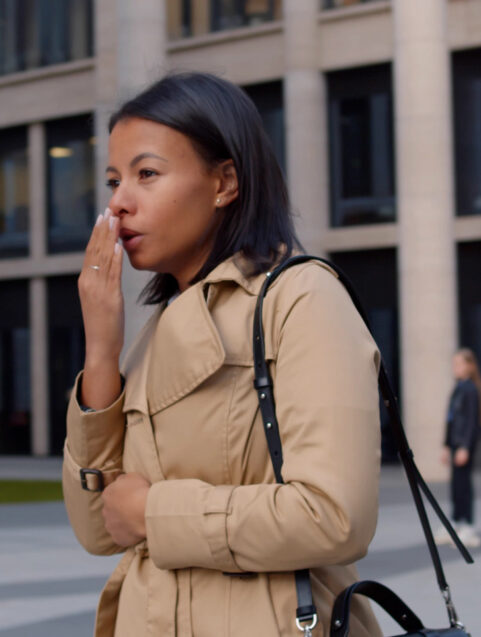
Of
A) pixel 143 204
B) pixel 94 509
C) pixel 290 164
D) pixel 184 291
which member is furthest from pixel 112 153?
pixel 290 164

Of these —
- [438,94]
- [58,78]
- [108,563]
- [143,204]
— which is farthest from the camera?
[58,78]

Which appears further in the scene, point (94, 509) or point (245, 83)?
point (245, 83)

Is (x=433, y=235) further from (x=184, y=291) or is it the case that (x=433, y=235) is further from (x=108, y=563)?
(x=184, y=291)

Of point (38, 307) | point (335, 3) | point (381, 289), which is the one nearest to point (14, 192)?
point (38, 307)

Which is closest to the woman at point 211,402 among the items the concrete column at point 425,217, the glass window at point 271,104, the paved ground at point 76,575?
the paved ground at point 76,575

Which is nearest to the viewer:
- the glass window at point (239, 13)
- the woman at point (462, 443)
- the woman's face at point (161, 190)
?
the woman's face at point (161, 190)

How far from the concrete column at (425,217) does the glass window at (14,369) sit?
12.3 metres

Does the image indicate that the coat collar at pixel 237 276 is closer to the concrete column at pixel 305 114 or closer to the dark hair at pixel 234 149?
the dark hair at pixel 234 149

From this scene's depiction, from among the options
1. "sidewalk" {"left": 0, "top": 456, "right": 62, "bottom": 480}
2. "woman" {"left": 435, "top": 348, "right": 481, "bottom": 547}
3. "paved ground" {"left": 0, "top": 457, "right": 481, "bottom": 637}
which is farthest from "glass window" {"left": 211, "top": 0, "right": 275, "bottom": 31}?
"woman" {"left": 435, "top": 348, "right": 481, "bottom": 547}

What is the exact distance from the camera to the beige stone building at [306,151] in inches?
888

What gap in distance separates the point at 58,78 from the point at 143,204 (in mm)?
28698

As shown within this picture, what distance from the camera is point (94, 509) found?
2.31 meters

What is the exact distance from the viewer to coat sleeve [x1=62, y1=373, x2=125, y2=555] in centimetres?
224

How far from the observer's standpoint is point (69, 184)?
30797mm
